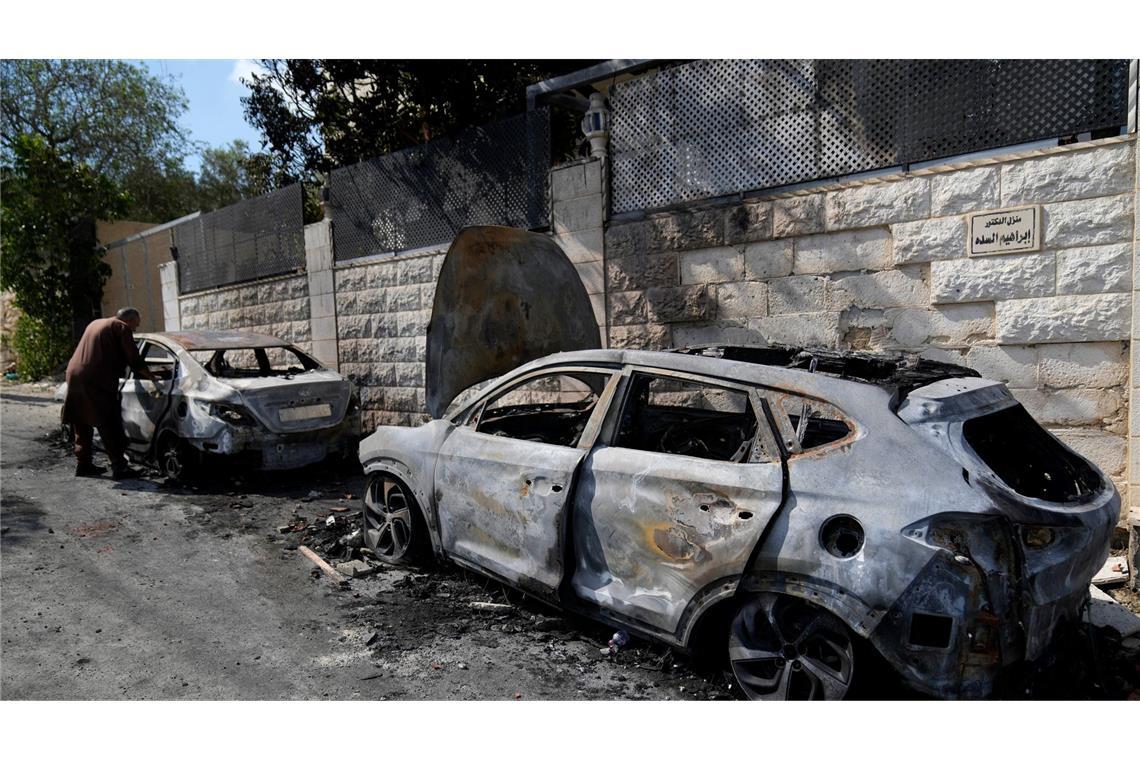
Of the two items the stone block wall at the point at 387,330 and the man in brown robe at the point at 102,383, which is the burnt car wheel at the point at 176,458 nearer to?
the man in brown robe at the point at 102,383

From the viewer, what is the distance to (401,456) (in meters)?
4.65

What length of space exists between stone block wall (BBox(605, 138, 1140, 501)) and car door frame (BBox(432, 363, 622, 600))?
301cm

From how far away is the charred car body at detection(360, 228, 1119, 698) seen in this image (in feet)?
8.36

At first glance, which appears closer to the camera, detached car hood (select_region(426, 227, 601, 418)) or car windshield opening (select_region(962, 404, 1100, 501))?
car windshield opening (select_region(962, 404, 1100, 501))

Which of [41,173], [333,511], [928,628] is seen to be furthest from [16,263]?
[928,628]

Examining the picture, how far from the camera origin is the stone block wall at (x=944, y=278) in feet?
15.8

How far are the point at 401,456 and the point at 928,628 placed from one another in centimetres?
325

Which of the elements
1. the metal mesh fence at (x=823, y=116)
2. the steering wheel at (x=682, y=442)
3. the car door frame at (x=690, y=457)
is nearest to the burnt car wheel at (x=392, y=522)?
the car door frame at (x=690, y=457)

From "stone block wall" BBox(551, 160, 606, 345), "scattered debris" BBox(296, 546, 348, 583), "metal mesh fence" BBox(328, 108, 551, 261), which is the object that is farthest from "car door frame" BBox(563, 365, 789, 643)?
"metal mesh fence" BBox(328, 108, 551, 261)

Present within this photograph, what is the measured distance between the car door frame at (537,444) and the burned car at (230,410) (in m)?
3.44

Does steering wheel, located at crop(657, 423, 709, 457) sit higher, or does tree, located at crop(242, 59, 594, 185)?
tree, located at crop(242, 59, 594, 185)

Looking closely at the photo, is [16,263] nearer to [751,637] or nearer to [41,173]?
[41,173]

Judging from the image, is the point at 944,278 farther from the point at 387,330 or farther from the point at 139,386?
the point at 139,386

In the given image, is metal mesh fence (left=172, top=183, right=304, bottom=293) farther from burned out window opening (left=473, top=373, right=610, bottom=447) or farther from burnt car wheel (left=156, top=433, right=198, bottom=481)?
burned out window opening (left=473, top=373, right=610, bottom=447)
